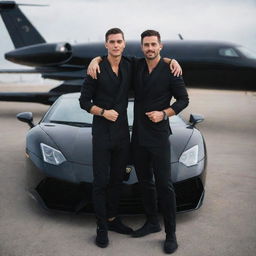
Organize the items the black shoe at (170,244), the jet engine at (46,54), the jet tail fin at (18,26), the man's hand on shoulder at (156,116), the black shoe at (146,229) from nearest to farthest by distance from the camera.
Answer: the man's hand on shoulder at (156,116), the black shoe at (170,244), the black shoe at (146,229), the jet engine at (46,54), the jet tail fin at (18,26)

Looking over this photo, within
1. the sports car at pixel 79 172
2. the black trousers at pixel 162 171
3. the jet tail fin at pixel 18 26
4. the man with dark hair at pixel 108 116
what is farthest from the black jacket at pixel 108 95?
the jet tail fin at pixel 18 26

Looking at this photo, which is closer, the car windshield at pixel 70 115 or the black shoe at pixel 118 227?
the black shoe at pixel 118 227

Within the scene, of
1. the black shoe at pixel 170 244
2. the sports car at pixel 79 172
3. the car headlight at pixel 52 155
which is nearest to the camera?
the black shoe at pixel 170 244

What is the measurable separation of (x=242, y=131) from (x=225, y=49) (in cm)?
276

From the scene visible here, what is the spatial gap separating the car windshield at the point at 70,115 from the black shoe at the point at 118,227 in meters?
1.45

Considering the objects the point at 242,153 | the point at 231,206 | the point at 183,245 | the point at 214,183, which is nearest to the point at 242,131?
the point at 242,153

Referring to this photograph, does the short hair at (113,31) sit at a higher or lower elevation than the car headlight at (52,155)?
higher

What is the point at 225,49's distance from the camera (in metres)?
10.9

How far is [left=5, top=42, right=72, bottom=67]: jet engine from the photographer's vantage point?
42.2 ft

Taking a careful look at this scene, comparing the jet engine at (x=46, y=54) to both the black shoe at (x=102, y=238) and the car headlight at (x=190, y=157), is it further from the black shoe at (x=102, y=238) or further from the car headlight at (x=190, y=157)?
the black shoe at (x=102, y=238)

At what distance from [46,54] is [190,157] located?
1019cm

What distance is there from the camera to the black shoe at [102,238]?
10.1ft

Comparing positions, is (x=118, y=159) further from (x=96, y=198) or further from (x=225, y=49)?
(x=225, y=49)

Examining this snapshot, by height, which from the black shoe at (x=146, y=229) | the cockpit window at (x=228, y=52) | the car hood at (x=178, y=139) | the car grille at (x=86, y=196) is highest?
the car hood at (x=178, y=139)
